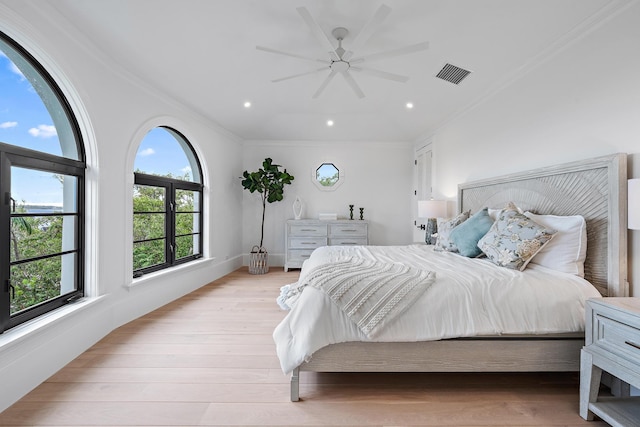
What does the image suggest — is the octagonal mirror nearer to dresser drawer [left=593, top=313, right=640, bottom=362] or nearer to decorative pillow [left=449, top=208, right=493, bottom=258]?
decorative pillow [left=449, top=208, right=493, bottom=258]

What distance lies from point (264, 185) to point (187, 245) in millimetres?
1681

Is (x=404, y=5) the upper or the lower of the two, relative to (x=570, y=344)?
upper

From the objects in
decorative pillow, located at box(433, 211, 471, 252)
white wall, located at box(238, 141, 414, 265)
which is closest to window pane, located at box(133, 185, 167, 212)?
white wall, located at box(238, 141, 414, 265)

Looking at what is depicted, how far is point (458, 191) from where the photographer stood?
12.3ft

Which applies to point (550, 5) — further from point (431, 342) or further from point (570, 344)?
point (431, 342)

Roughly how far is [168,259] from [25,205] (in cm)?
178

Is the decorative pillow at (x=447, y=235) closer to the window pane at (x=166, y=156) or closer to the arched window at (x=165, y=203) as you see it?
the arched window at (x=165, y=203)

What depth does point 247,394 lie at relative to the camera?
5.68ft

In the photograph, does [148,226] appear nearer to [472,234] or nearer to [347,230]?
[347,230]

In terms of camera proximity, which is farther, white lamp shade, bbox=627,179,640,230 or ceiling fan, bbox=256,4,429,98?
ceiling fan, bbox=256,4,429,98

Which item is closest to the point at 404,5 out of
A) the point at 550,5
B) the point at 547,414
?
the point at 550,5

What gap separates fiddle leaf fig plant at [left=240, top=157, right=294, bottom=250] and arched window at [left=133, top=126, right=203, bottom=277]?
0.96m

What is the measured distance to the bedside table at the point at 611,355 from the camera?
4.41 ft

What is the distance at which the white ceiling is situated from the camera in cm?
216
